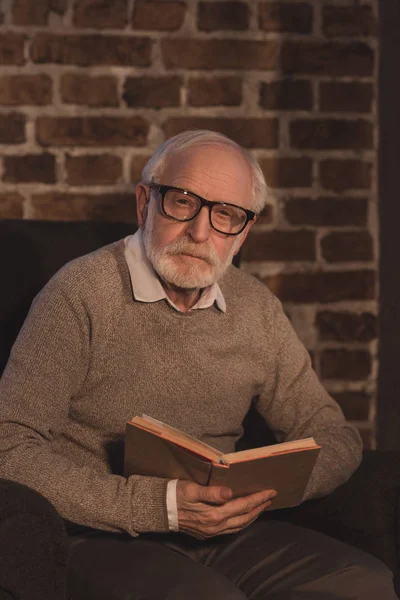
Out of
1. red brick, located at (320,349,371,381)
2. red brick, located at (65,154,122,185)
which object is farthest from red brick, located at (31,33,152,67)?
red brick, located at (320,349,371,381)

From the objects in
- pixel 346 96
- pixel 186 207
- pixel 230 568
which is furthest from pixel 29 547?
pixel 346 96

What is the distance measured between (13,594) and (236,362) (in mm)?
781

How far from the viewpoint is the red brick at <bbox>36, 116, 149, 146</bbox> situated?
2.27 meters

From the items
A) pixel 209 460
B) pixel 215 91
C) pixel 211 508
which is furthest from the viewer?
pixel 215 91

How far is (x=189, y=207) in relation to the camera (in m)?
1.74

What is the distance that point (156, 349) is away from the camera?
5.63 feet

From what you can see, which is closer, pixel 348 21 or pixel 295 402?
pixel 295 402

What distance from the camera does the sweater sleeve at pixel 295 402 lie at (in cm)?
187

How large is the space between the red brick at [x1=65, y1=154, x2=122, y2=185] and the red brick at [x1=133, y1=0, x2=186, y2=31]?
14.8 inches

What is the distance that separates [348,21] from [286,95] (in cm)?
28

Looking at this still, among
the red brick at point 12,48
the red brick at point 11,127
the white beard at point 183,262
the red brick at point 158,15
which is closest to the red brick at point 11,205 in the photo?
the red brick at point 11,127

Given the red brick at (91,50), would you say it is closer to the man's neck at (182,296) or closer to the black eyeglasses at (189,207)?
the black eyeglasses at (189,207)

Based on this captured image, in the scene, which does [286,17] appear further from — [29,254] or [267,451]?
[267,451]

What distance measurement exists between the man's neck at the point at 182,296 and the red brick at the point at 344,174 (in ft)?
2.55
